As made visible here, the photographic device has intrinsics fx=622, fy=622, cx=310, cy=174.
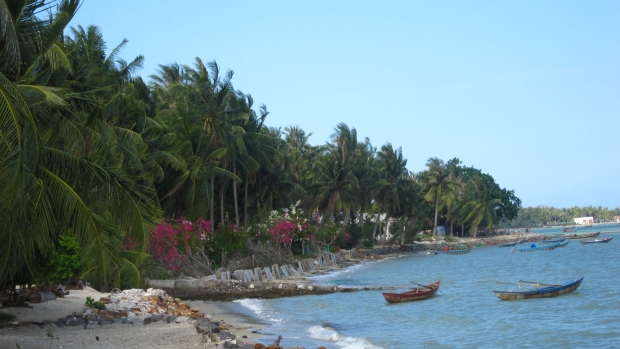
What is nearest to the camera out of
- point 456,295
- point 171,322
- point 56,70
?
point 56,70

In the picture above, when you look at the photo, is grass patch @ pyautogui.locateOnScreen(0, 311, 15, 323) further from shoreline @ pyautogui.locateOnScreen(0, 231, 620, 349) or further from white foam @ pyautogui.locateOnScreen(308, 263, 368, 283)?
white foam @ pyautogui.locateOnScreen(308, 263, 368, 283)

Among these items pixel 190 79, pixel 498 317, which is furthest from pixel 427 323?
pixel 190 79

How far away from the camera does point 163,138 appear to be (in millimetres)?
34156

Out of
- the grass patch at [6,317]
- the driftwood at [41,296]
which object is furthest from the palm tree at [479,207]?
the grass patch at [6,317]

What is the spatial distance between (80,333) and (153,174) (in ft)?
59.5

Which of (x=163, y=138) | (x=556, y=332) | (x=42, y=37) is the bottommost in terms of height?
(x=556, y=332)

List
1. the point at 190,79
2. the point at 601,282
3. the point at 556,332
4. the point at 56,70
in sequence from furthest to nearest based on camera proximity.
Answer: the point at 190,79, the point at 601,282, the point at 556,332, the point at 56,70

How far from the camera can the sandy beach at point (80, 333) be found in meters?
12.2

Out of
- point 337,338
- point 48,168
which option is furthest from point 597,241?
point 48,168

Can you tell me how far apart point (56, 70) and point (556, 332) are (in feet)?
56.0

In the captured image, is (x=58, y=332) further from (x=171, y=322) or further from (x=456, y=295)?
(x=456, y=295)

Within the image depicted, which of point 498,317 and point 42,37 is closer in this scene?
point 42,37

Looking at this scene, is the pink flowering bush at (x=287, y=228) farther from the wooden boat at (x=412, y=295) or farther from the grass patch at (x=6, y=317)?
the grass patch at (x=6, y=317)

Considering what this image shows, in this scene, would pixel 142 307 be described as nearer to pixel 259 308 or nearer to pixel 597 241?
pixel 259 308
